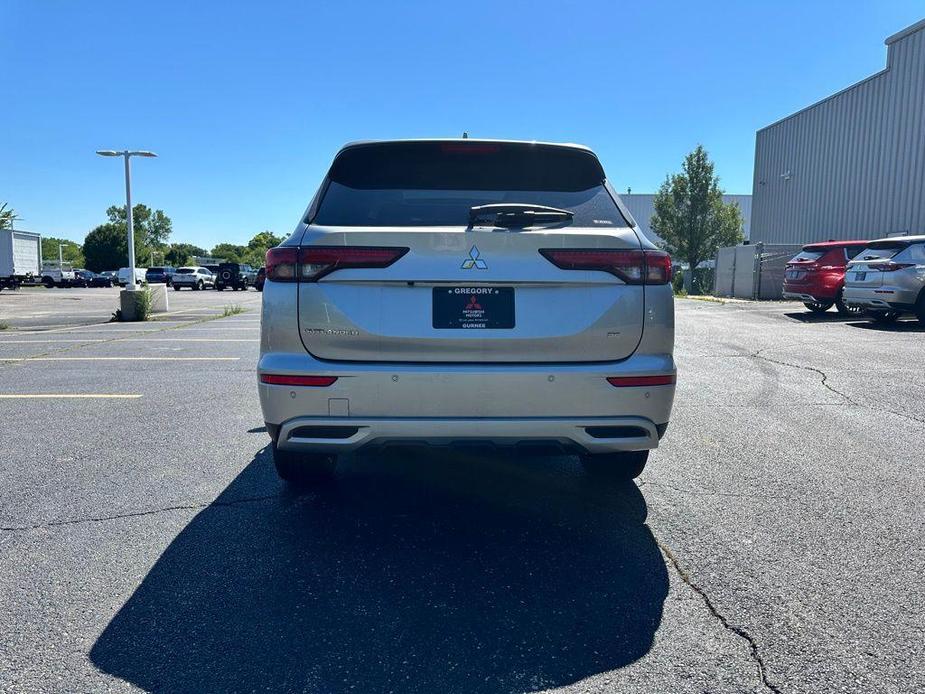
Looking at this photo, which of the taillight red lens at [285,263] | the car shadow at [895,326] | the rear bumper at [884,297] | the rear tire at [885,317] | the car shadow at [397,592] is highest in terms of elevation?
the taillight red lens at [285,263]

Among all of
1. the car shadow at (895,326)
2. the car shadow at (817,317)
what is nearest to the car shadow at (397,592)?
the car shadow at (895,326)

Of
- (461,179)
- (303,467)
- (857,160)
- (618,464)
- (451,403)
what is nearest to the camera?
(451,403)

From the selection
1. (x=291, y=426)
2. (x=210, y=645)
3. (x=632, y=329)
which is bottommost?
(x=210, y=645)

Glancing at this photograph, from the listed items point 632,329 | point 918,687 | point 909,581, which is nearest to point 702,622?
point 918,687

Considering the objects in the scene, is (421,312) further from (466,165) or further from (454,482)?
(454,482)

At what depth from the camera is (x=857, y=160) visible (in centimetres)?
2497

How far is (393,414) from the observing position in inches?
112

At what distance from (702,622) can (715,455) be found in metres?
2.31

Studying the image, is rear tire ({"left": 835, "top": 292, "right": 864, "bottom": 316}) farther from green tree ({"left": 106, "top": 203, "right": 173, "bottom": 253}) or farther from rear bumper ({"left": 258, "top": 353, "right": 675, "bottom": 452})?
green tree ({"left": 106, "top": 203, "right": 173, "bottom": 253})

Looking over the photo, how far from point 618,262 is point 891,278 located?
41.5 ft

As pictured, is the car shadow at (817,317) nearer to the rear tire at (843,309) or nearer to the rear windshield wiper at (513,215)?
the rear tire at (843,309)

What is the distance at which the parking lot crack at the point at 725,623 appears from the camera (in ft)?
6.84

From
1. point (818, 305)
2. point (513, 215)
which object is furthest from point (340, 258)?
point (818, 305)

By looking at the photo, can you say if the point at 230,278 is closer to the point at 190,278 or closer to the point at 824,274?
the point at 190,278
